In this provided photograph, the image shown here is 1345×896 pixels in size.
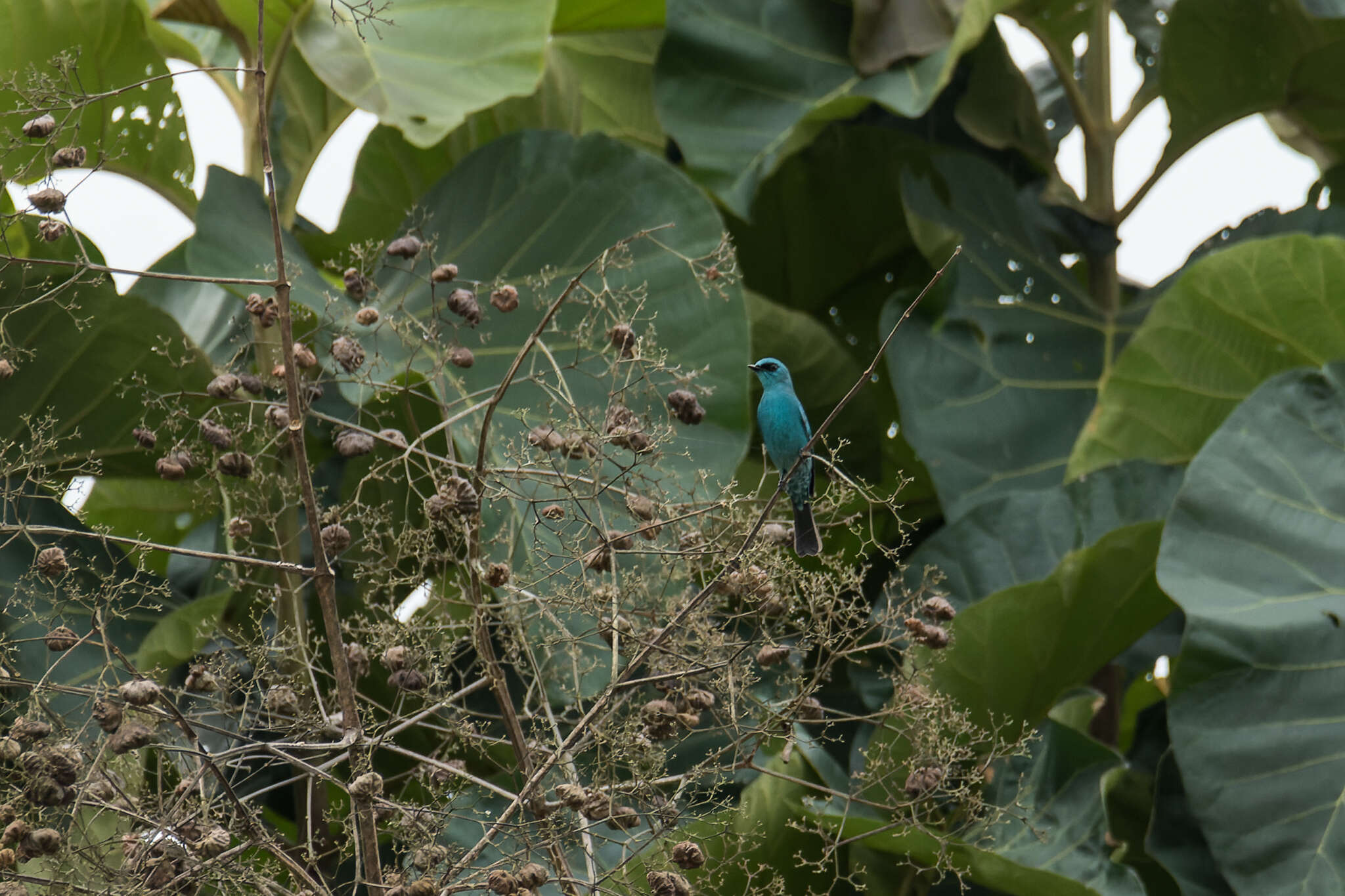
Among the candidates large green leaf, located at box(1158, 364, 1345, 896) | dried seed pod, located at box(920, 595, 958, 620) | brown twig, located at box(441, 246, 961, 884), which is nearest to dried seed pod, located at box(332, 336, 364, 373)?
brown twig, located at box(441, 246, 961, 884)

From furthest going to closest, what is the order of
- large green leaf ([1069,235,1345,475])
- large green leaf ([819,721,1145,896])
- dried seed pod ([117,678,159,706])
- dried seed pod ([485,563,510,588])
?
1. large green leaf ([1069,235,1345,475])
2. large green leaf ([819,721,1145,896])
3. dried seed pod ([485,563,510,588])
4. dried seed pod ([117,678,159,706])

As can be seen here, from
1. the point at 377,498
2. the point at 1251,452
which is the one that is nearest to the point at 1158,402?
the point at 1251,452

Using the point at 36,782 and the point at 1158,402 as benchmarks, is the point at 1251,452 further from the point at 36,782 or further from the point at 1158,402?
Result: the point at 36,782

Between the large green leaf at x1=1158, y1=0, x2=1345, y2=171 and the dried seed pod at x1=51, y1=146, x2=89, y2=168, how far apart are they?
168 cm

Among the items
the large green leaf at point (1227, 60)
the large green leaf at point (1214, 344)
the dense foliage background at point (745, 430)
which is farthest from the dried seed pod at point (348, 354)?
the large green leaf at point (1227, 60)

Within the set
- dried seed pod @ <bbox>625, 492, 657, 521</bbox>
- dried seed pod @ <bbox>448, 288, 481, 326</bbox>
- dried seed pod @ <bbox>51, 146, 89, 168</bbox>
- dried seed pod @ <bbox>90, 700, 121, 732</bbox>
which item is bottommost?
dried seed pod @ <bbox>90, 700, 121, 732</bbox>

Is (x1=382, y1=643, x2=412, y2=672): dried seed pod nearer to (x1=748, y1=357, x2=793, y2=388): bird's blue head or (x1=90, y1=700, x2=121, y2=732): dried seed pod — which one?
(x1=90, y1=700, x2=121, y2=732): dried seed pod

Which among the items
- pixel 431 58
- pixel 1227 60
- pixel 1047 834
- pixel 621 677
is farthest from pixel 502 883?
pixel 1227 60

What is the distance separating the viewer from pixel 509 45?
1604 millimetres

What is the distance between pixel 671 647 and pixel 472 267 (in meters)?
0.90

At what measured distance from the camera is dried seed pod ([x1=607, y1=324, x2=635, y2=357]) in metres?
0.86

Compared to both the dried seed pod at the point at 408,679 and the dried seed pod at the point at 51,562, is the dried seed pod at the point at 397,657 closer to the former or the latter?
the dried seed pod at the point at 408,679

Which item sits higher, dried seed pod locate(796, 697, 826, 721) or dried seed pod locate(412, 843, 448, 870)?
dried seed pod locate(796, 697, 826, 721)

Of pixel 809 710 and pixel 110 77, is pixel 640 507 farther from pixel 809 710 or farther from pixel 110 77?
pixel 110 77
